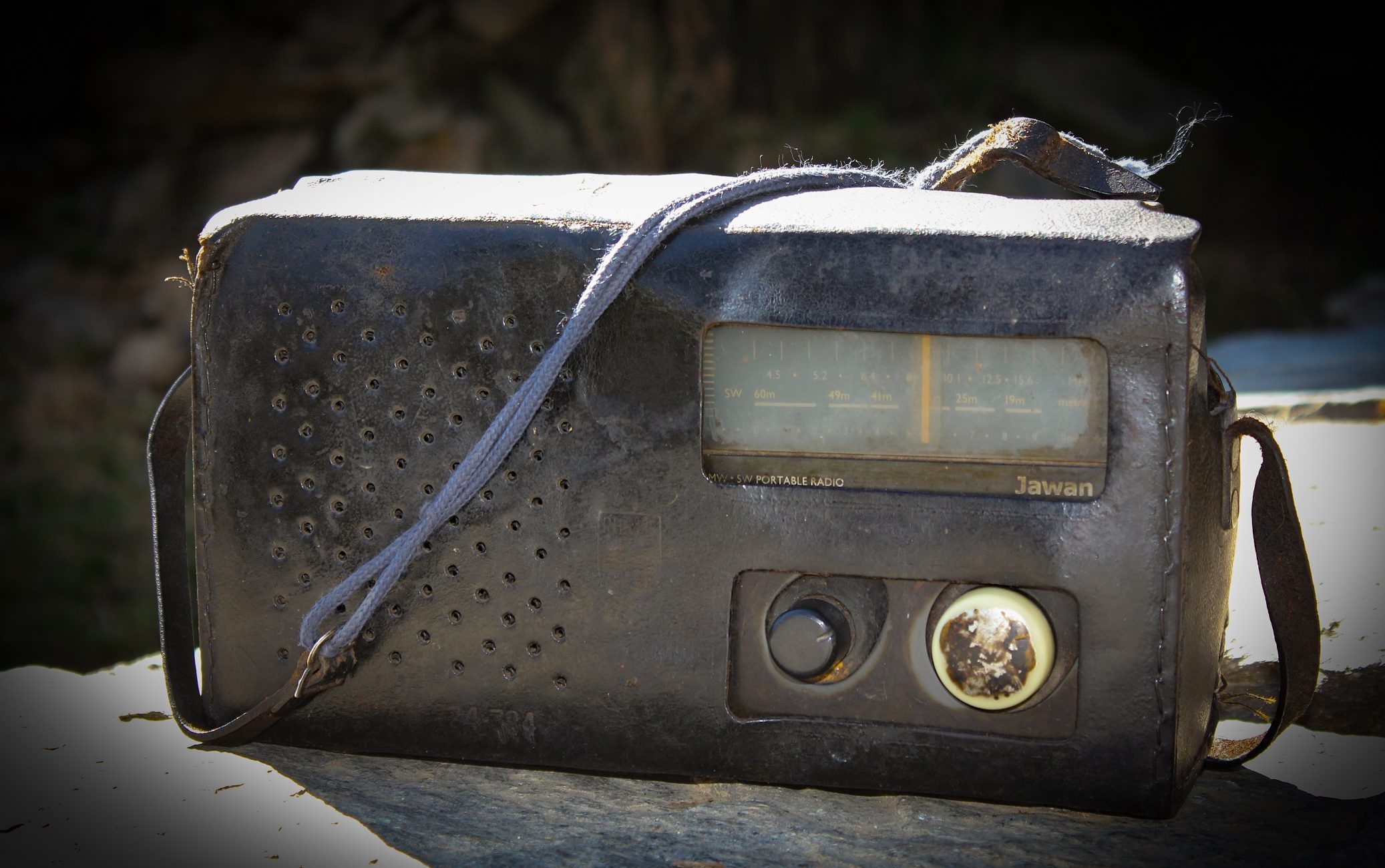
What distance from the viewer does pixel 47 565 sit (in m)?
4.40

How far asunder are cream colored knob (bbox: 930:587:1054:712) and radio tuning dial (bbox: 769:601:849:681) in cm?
8

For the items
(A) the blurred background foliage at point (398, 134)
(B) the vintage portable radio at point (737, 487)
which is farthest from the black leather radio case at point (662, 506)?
(A) the blurred background foliage at point (398, 134)

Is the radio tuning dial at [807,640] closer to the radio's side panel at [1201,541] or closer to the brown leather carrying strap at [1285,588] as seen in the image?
the radio's side panel at [1201,541]

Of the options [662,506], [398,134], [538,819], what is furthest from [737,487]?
[398,134]

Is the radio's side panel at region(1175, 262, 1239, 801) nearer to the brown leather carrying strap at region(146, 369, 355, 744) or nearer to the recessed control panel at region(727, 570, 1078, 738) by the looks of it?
the recessed control panel at region(727, 570, 1078, 738)

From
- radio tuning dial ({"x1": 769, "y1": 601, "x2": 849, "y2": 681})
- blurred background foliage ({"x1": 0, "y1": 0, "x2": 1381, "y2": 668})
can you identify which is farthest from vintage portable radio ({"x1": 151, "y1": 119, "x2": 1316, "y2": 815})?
blurred background foliage ({"x1": 0, "y1": 0, "x2": 1381, "y2": 668})

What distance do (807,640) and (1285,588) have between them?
Answer: 0.44 meters

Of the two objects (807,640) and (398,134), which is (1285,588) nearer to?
(807,640)

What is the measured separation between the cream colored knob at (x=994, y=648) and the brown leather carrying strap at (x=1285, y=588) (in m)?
0.25

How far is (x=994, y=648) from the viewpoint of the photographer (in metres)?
1.03

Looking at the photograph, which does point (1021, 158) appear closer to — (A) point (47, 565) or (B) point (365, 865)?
(B) point (365, 865)

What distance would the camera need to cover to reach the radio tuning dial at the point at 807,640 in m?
1.06

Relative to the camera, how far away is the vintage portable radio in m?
1.02

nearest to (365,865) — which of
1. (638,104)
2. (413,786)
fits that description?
(413,786)
